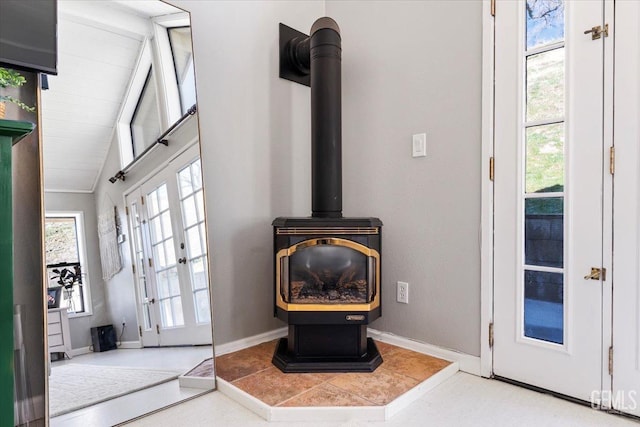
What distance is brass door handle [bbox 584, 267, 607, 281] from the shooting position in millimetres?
1754

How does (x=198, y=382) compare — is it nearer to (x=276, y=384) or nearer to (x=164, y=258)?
(x=276, y=384)

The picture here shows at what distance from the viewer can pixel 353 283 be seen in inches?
85.9

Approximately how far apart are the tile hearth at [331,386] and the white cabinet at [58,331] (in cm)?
73

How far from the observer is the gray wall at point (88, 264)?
5.39 feet

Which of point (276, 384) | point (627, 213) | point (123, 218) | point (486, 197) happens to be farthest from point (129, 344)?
point (627, 213)

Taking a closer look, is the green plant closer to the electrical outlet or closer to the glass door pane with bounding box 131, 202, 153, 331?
the glass door pane with bounding box 131, 202, 153, 331

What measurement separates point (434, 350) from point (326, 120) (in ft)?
4.84

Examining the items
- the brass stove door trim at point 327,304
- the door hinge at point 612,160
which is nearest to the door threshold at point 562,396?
the brass stove door trim at point 327,304

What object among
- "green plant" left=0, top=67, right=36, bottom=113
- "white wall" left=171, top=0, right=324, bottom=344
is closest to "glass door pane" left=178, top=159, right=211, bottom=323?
"white wall" left=171, top=0, right=324, bottom=344

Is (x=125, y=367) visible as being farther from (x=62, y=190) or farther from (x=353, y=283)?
(x=353, y=283)

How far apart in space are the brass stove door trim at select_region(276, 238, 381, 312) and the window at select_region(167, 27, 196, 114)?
918 millimetres

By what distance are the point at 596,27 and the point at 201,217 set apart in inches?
81.4

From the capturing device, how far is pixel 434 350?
2330 millimetres

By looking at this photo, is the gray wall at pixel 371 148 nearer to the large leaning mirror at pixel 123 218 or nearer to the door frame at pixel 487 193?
the door frame at pixel 487 193
